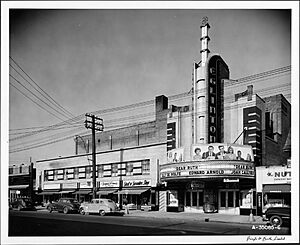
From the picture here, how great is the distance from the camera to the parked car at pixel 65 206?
1248cm

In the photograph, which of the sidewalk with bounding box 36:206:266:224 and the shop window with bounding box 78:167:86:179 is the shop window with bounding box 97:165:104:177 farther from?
the sidewalk with bounding box 36:206:266:224

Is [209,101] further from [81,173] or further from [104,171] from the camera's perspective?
[81,173]

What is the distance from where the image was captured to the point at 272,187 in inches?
495

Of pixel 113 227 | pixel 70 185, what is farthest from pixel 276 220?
pixel 70 185

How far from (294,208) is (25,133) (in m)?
6.44

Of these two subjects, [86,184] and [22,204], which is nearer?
[22,204]

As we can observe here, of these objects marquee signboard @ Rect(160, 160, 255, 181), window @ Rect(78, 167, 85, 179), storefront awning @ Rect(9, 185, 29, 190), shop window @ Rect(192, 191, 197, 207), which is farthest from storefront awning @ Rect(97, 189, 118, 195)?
shop window @ Rect(192, 191, 197, 207)

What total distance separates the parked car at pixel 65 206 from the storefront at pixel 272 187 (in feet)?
15.9

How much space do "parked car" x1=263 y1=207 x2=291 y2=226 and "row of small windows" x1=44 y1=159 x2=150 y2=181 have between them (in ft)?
11.9

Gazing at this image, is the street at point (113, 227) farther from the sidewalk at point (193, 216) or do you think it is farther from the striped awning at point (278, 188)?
the striped awning at point (278, 188)

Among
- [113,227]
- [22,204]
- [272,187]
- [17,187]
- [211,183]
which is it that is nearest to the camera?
[113,227]

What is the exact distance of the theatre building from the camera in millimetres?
12875

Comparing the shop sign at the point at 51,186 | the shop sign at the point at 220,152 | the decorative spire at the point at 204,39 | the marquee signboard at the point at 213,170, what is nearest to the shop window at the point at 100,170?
the shop sign at the point at 51,186

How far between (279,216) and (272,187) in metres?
1.47
